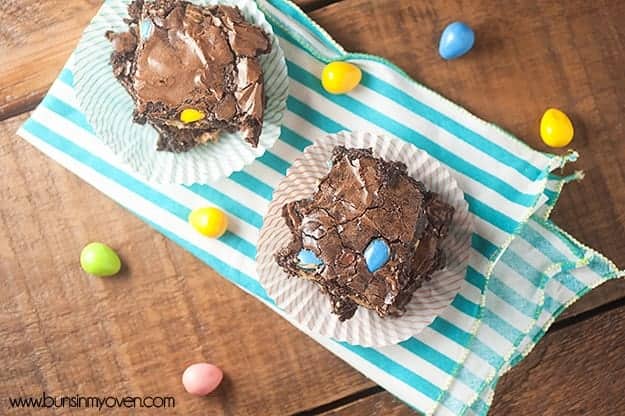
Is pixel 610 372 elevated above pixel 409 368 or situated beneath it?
elevated above

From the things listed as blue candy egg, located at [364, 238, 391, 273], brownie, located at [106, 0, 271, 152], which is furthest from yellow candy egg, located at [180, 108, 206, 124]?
blue candy egg, located at [364, 238, 391, 273]

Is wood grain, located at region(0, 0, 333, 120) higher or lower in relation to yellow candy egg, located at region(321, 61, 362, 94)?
lower

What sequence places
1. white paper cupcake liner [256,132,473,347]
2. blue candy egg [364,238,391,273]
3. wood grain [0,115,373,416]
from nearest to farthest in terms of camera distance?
blue candy egg [364,238,391,273] → white paper cupcake liner [256,132,473,347] → wood grain [0,115,373,416]

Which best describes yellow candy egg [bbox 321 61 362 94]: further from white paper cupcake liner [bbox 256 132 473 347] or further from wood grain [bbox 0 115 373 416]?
wood grain [bbox 0 115 373 416]

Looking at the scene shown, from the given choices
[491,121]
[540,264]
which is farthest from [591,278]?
[491,121]

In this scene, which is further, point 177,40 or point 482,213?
point 482,213

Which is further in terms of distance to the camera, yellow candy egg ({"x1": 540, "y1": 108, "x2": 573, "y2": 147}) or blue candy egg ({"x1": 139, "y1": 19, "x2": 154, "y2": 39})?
yellow candy egg ({"x1": 540, "y1": 108, "x2": 573, "y2": 147})

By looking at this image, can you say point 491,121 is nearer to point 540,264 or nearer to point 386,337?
point 540,264
